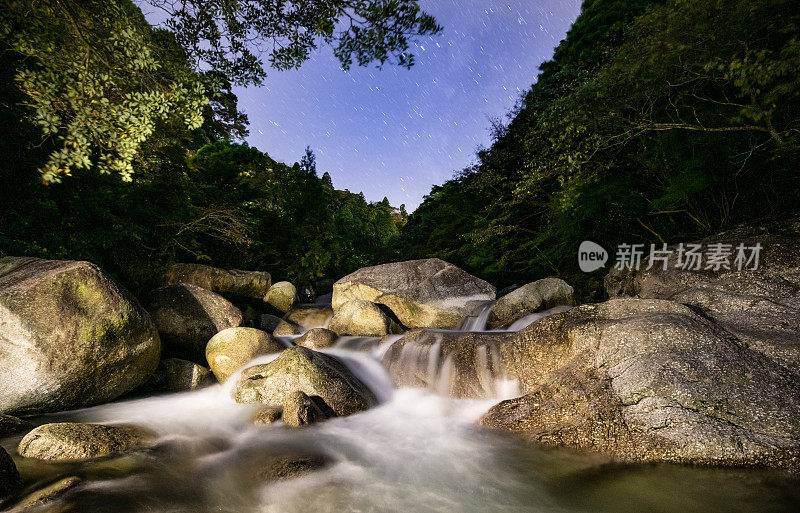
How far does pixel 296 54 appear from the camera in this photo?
16.8 ft

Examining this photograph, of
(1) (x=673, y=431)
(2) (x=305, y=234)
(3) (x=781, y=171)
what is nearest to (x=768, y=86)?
(3) (x=781, y=171)

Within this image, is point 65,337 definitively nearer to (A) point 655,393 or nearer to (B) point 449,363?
(B) point 449,363

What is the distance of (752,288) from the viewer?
561 centimetres

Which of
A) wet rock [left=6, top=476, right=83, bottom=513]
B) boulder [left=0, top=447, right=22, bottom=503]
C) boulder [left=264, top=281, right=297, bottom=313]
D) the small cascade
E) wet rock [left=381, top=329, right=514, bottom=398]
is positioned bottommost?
wet rock [left=6, top=476, right=83, bottom=513]

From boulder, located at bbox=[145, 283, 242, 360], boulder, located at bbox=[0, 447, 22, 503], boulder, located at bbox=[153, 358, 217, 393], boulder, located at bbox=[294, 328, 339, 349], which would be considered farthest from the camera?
boulder, located at bbox=[294, 328, 339, 349]

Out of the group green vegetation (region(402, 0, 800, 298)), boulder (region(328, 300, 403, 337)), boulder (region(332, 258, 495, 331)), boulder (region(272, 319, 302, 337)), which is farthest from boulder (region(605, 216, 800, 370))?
boulder (region(272, 319, 302, 337))

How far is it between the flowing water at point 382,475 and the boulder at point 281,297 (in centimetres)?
732

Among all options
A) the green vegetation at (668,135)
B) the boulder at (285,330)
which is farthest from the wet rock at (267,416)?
the green vegetation at (668,135)

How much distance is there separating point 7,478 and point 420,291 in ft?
30.0

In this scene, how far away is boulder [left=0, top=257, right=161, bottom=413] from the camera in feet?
14.3

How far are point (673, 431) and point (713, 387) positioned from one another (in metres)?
0.75

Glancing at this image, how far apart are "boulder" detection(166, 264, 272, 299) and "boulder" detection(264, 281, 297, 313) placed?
219mm

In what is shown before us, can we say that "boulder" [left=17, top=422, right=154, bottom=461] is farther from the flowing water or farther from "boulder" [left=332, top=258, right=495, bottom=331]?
"boulder" [left=332, top=258, right=495, bottom=331]

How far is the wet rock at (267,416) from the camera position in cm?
476
